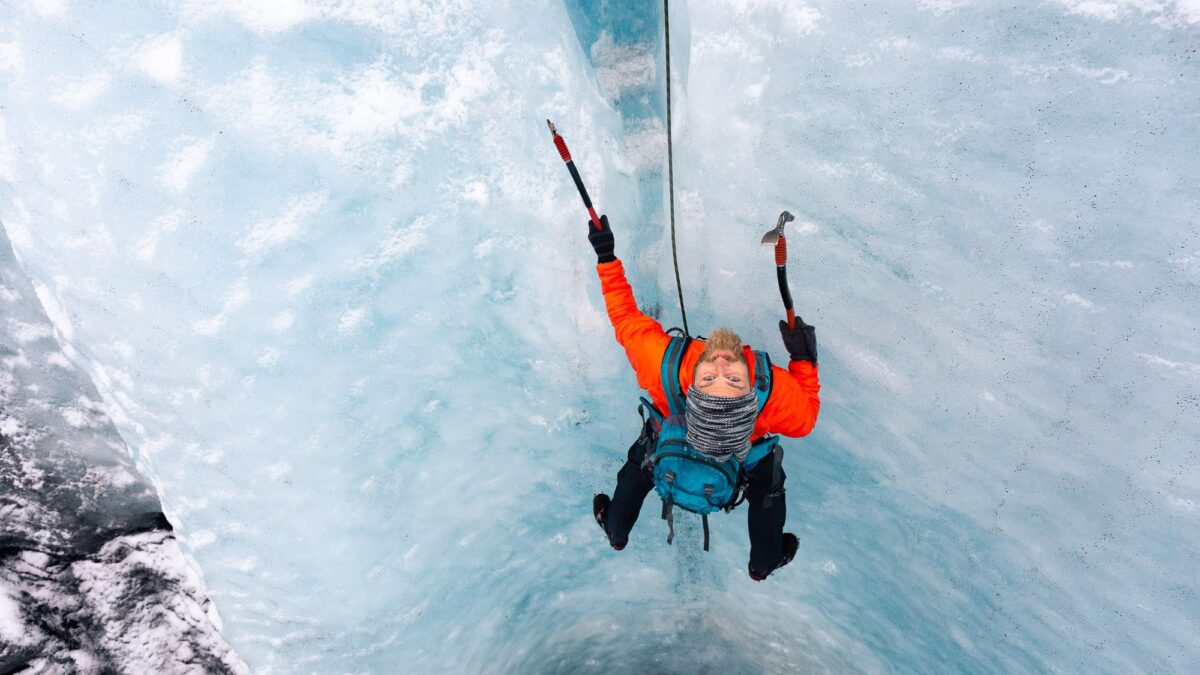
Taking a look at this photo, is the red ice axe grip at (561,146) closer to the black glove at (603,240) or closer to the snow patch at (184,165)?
the black glove at (603,240)

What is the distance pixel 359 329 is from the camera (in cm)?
263

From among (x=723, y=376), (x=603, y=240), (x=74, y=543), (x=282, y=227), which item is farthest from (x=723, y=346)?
(x=74, y=543)

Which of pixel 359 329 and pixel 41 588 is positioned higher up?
pixel 359 329

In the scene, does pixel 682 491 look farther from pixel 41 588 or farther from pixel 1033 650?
pixel 41 588

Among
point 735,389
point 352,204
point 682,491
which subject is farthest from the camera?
point 352,204

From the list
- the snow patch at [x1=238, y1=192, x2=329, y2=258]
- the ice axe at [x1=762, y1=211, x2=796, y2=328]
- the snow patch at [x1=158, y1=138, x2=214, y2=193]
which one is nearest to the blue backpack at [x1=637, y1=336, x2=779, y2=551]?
the ice axe at [x1=762, y1=211, x2=796, y2=328]

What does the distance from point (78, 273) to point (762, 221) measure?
255cm

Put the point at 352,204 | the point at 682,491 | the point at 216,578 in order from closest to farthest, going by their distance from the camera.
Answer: the point at 682,491 → the point at 352,204 → the point at 216,578

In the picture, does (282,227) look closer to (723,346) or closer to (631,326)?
(631,326)

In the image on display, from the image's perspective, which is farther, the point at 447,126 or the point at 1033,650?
the point at 1033,650

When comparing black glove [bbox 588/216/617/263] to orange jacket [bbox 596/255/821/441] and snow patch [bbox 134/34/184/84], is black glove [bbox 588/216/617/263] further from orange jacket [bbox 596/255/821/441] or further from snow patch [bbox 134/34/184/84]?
snow patch [bbox 134/34/184/84]

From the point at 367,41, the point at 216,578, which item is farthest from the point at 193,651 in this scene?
the point at 367,41

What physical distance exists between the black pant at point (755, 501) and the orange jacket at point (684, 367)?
278mm

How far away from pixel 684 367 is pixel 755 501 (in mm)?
743
